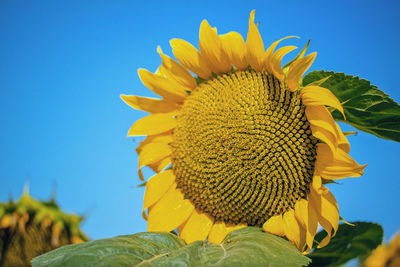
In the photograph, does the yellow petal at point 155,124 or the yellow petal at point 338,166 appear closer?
the yellow petal at point 338,166

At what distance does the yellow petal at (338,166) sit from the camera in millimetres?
2033

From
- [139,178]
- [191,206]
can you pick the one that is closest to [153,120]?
[139,178]

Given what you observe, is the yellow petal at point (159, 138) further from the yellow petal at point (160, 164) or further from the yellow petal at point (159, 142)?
the yellow petal at point (160, 164)

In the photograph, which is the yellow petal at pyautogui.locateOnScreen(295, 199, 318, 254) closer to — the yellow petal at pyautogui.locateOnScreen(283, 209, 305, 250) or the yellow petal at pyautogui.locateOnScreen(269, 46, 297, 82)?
the yellow petal at pyautogui.locateOnScreen(283, 209, 305, 250)

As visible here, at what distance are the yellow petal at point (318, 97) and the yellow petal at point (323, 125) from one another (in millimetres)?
42

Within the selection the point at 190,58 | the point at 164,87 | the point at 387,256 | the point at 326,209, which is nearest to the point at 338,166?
the point at 326,209

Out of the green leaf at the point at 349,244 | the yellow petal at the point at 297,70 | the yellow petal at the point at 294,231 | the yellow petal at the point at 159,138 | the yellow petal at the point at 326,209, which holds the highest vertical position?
the yellow petal at the point at 297,70

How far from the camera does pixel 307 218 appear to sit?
214cm

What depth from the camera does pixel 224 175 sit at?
2.32 metres

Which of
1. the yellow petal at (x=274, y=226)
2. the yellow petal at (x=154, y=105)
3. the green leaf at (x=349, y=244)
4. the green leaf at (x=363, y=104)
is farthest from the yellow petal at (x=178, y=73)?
the green leaf at (x=349, y=244)

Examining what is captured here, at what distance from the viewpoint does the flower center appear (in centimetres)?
218

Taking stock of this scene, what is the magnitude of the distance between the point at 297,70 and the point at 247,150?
0.53 meters

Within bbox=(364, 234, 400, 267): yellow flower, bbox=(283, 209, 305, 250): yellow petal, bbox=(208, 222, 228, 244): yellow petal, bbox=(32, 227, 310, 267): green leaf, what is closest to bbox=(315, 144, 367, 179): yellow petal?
bbox=(283, 209, 305, 250): yellow petal

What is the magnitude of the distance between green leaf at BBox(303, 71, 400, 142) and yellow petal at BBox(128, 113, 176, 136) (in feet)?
3.31
